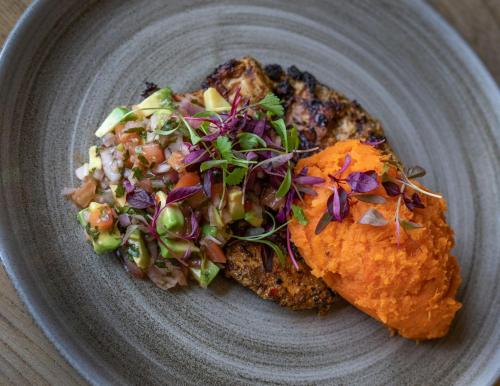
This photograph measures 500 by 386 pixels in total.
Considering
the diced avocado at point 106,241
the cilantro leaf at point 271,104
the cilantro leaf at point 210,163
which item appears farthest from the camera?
the cilantro leaf at point 271,104

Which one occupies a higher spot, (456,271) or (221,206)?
(221,206)

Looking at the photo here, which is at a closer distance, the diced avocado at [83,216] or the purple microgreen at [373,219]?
the purple microgreen at [373,219]

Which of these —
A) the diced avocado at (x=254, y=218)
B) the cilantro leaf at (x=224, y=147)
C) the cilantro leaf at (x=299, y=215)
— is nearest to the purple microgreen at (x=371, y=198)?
the cilantro leaf at (x=299, y=215)

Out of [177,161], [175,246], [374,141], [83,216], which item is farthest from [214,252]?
[374,141]

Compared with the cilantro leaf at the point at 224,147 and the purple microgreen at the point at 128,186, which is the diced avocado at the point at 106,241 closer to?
the purple microgreen at the point at 128,186

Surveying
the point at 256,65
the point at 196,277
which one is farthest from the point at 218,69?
the point at 196,277

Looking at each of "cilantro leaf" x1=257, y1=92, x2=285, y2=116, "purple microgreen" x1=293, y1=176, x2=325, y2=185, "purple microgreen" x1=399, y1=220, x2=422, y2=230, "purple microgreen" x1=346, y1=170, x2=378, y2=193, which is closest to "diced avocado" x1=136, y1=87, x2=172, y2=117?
"cilantro leaf" x1=257, y1=92, x2=285, y2=116

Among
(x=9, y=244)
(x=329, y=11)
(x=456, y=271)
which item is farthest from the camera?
(x=329, y=11)

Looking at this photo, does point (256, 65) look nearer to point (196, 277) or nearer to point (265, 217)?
point (265, 217)

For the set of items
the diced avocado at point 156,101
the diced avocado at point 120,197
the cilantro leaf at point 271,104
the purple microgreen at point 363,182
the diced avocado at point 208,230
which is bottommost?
the diced avocado at point 208,230
